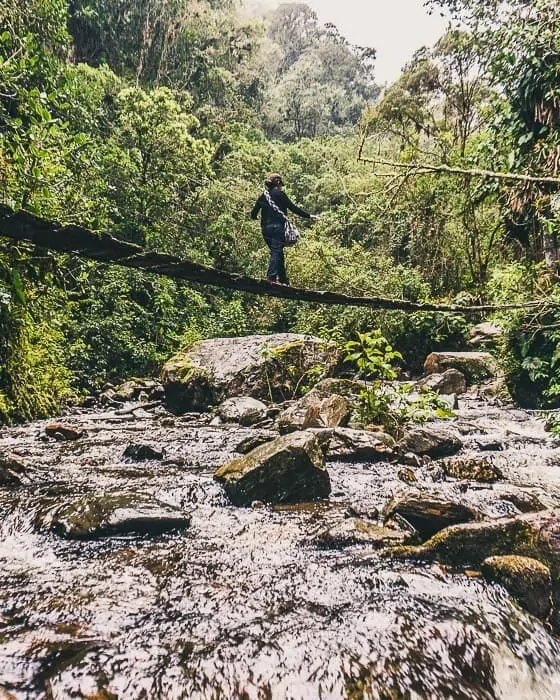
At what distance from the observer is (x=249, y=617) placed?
2160 mm

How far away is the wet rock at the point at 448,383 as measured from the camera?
9445 mm

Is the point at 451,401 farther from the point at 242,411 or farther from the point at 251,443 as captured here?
the point at 251,443

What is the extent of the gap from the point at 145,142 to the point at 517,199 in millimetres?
11201

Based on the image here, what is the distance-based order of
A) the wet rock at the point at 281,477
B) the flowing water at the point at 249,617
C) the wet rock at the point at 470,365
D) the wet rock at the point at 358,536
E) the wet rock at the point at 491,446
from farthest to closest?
the wet rock at the point at 470,365, the wet rock at the point at 491,446, the wet rock at the point at 281,477, the wet rock at the point at 358,536, the flowing water at the point at 249,617

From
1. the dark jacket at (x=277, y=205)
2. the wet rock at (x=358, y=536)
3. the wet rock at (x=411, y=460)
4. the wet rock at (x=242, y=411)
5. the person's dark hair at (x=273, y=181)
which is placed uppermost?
the person's dark hair at (x=273, y=181)

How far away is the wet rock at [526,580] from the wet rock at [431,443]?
8.95ft

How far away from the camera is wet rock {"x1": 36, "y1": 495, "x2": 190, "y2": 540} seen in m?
3.02

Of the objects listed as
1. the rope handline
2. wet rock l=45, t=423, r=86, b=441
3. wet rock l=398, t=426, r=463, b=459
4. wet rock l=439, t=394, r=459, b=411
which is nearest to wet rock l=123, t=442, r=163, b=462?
wet rock l=45, t=423, r=86, b=441

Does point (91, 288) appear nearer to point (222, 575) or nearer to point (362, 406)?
point (362, 406)


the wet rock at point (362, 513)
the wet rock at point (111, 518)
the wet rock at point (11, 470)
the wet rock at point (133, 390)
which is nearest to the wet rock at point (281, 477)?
the wet rock at point (362, 513)

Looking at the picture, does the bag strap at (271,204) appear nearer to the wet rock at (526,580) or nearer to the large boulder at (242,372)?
the wet rock at (526,580)

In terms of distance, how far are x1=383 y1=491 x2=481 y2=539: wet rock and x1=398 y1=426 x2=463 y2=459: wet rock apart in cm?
204

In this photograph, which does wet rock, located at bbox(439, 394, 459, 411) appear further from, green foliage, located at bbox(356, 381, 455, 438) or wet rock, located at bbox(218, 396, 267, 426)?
wet rock, located at bbox(218, 396, 267, 426)

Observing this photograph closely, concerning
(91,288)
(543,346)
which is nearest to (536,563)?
(543,346)
